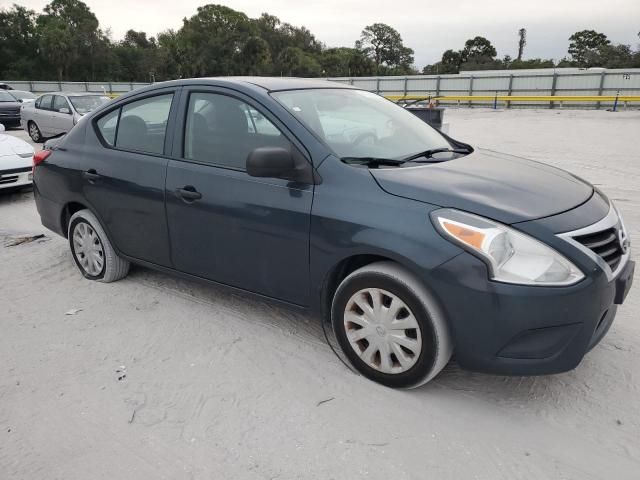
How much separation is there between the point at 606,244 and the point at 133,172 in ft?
9.93

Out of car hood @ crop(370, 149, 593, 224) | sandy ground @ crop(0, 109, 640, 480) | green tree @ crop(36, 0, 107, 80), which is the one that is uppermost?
green tree @ crop(36, 0, 107, 80)

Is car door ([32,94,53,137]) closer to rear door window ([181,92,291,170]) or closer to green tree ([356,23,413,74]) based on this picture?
rear door window ([181,92,291,170])

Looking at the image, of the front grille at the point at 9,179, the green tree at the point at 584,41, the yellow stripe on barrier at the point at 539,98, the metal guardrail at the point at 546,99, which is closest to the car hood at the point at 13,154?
the front grille at the point at 9,179

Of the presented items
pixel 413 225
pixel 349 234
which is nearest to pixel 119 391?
pixel 349 234

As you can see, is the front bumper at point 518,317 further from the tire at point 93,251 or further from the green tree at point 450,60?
the green tree at point 450,60

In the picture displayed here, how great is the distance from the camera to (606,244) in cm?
258

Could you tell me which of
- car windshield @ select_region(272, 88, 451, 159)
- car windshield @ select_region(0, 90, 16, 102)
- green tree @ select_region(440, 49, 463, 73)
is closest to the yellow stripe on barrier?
car windshield @ select_region(0, 90, 16, 102)

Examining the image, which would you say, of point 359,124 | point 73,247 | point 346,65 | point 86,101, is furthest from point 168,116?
point 346,65

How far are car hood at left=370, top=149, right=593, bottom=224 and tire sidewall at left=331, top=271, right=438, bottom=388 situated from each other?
0.45 metres

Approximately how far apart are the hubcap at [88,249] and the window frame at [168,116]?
0.75 m

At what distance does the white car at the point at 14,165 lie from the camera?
7.27 metres

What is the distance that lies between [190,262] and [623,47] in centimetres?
6447

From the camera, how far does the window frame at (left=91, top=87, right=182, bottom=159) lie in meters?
3.59

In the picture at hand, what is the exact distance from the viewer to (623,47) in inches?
2170
